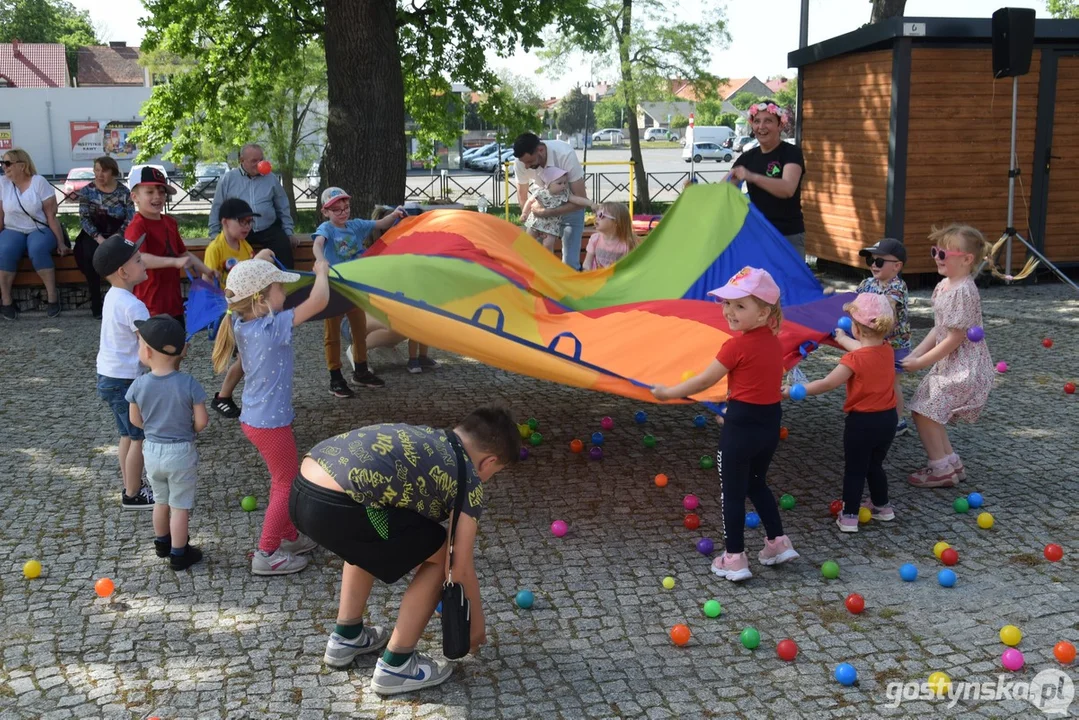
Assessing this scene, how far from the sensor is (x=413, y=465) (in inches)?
Result: 145

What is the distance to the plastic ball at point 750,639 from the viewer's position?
4176 millimetres

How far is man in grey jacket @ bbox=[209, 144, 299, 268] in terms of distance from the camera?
353 inches

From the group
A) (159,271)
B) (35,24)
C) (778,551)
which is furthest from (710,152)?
(35,24)

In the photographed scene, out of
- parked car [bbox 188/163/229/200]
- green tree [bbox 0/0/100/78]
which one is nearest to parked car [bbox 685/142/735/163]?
parked car [bbox 188/163/229/200]

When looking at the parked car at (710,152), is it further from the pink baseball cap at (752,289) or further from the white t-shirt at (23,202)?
the pink baseball cap at (752,289)

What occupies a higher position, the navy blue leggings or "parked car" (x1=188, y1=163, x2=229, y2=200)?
"parked car" (x1=188, y1=163, x2=229, y2=200)

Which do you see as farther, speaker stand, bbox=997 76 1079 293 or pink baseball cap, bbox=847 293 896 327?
speaker stand, bbox=997 76 1079 293

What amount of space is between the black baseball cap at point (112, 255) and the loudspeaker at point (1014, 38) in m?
8.91

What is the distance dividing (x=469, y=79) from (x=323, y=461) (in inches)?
445

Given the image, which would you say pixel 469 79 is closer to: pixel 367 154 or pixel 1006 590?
pixel 367 154

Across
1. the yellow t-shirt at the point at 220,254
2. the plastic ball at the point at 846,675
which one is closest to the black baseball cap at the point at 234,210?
the yellow t-shirt at the point at 220,254

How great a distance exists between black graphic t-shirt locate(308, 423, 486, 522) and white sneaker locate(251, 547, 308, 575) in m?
1.33

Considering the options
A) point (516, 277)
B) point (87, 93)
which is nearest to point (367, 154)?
point (516, 277)

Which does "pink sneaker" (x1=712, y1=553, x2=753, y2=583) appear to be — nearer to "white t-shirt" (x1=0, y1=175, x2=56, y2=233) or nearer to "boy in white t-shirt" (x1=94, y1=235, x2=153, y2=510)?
"boy in white t-shirt" (x1=94, y1=235, x2=153, y2=510)
